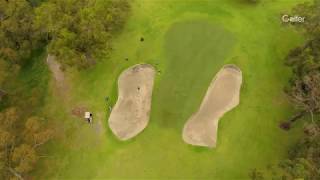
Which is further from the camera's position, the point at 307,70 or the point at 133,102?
the point at 133,102

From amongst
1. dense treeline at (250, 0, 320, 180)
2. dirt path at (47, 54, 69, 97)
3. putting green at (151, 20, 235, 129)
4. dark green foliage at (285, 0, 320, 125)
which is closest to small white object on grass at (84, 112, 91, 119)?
dirt path at (47, 54, 69, 97)

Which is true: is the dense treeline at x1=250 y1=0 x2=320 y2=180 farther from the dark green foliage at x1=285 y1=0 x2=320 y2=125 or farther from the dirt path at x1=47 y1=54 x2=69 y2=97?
the dirt path at x1=47 y1=54 x2=69 y2=97

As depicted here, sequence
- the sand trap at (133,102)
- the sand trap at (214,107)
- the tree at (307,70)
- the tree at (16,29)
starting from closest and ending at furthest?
the tree at (307,70), the sand trap at (214,107), the sand trap at (133,102), the tree at (16,29)

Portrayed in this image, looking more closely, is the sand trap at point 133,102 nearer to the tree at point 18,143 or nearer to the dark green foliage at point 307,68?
the tree at point 18,143

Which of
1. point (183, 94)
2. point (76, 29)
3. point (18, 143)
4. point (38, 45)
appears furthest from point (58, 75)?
point (183, 94)

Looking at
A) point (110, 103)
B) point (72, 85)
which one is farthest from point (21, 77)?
point (110, 103)

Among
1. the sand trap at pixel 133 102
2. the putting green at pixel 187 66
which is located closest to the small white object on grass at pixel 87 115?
the sand trap at pixel 133 102

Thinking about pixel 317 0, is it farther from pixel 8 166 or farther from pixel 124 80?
pixel 8 166

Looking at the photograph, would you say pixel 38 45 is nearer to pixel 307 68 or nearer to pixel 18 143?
pixel 18 143

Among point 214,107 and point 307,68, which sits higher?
point 307,68
